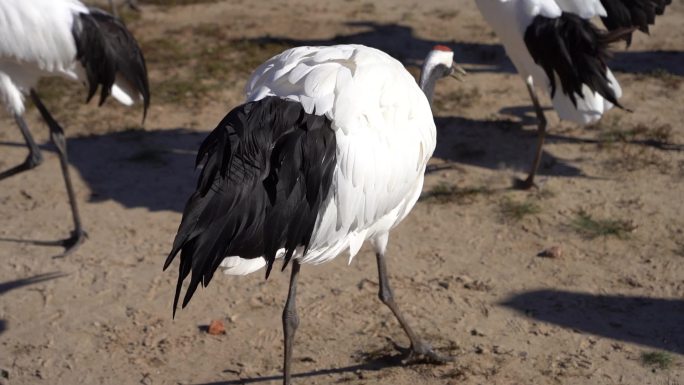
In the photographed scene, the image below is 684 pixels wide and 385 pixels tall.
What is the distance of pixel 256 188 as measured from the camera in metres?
3.57

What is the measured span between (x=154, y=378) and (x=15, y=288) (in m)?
1.29

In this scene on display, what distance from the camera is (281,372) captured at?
4.48 m

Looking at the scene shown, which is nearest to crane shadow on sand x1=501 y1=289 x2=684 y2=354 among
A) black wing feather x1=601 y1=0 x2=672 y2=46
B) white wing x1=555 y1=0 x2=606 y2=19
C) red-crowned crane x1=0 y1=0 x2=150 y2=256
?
white wing x1=555 y1=0 x2=606 y2=19

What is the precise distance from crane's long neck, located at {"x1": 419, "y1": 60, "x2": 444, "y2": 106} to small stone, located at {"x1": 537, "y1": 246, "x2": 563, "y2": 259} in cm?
118

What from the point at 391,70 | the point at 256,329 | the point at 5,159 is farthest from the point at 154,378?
the point at 5,159

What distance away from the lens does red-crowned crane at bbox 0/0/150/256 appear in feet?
18.3

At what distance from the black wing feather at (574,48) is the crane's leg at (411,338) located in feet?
7.12

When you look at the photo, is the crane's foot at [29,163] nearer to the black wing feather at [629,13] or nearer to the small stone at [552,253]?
the small stone at [552,253]

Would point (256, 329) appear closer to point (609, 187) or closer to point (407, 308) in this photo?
point (407, 308)

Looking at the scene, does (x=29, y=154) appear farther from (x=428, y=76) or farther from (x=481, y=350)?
(x=481, y=350)

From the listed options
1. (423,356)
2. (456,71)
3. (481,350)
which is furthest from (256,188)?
(456,71)

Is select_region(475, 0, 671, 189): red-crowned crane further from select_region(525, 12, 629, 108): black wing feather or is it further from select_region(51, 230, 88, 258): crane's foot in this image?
select_region(51, 230, 88, 258): crane's foot

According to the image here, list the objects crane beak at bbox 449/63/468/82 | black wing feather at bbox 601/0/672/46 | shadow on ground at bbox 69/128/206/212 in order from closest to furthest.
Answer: crane beak at bbox 449/63/468/82 < shadow on ground at bbox 69/128/206/212 < black wing feather at bbox 601/0/672/46

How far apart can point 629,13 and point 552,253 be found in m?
2.13
